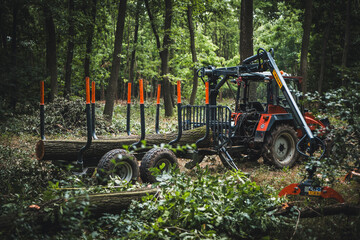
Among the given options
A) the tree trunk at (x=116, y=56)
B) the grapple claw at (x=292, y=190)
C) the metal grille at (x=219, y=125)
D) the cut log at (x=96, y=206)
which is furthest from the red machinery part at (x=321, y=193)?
the tree trunk at (x=116, y=56)

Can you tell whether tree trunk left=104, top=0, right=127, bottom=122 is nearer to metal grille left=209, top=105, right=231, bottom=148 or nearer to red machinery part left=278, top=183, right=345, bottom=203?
metal grille left=209, top=105, right=231, bottom=148

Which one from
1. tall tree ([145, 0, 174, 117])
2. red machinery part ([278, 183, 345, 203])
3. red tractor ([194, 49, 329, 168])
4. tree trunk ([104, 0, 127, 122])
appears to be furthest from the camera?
tall tree ([145, 0, 174, 117])

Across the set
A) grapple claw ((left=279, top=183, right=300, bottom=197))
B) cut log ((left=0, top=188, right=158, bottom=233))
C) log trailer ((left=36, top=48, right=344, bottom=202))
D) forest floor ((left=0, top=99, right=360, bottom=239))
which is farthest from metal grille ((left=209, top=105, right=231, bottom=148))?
cut log ((left=0, top=188, right=158, bottom=233))

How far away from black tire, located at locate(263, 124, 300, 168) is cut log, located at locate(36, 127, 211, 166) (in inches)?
63.1

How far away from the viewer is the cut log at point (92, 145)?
251 inches

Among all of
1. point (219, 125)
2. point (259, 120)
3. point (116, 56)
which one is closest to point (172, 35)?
point (116, 56)

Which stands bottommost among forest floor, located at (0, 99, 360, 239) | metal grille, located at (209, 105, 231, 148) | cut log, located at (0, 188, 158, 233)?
forest floor, located at (0, 99, 360, 239)

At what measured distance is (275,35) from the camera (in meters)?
27.2

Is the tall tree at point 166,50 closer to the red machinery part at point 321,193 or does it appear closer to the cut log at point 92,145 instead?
the cut log at point 92,145

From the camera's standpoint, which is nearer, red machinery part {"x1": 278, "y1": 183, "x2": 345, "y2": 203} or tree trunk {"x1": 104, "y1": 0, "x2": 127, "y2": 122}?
red machinery part {"x1": 278, "y1": 183, "x2": 345, "y2": 203}

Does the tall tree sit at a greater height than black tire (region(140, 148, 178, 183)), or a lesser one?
greater

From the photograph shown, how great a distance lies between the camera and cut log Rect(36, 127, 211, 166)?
638 cm

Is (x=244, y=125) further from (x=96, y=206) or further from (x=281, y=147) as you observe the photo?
(x=96, y=206)

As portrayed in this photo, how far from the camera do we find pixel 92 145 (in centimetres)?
687
